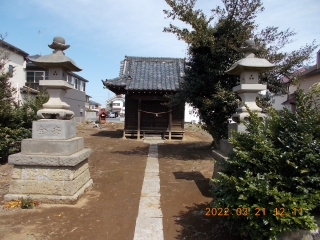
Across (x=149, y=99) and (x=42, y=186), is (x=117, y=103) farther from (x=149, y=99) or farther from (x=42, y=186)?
(x=42, y=186)

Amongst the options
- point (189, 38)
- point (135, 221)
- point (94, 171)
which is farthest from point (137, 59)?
point (135, 221)

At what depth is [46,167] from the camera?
422 centimetres

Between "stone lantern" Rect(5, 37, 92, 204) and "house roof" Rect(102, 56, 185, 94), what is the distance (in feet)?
27.8

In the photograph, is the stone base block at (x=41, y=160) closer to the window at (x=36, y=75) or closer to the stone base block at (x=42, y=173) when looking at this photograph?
the stone base block at (x=42, y=173)

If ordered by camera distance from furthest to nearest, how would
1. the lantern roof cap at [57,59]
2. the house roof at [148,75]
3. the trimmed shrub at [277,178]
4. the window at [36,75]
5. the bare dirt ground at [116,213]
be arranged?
the window at [36,75], the house roof at [148,75], the lantern roof cap at [57,59], the bare dirt ground at [116,213], the trimmed shrub at [277,178]

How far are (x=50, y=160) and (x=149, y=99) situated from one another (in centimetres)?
993

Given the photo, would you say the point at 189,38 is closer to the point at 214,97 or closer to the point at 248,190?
the point at 214,97

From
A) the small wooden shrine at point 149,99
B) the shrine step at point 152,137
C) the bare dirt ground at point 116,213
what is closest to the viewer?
the bare dirt ground at point 116,213

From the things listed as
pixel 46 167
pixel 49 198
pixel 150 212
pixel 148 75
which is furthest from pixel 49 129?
pixel 148 75

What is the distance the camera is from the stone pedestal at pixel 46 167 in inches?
164

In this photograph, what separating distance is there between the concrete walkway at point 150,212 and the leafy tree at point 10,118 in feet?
15.1

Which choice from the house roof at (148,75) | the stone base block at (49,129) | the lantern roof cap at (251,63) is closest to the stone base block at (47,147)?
the stone base block at (49,129)

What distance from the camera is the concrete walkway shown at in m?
3.21

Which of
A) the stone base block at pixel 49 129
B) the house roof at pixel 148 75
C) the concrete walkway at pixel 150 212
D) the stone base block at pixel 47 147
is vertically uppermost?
the house roof at pixel 148 75
